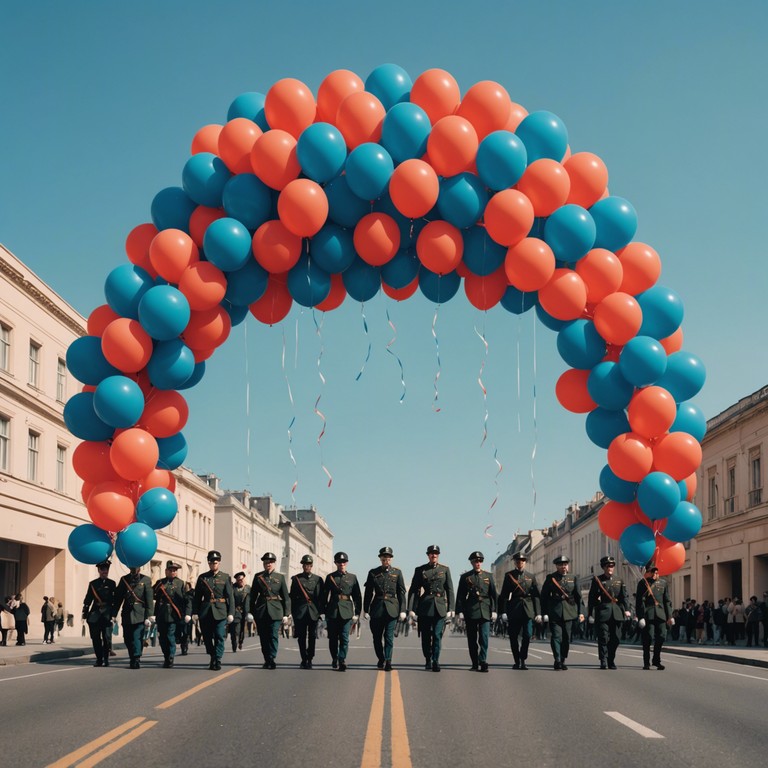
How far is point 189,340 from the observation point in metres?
16.8

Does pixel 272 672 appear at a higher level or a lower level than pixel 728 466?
lower

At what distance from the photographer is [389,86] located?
17.0 meters

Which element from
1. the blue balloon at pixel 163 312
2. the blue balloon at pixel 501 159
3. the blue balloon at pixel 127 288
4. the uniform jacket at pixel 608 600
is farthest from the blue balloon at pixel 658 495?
the blue balloon at pixel 127 288

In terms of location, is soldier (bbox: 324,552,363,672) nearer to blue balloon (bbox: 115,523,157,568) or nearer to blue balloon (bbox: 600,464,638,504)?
blue balloon (bbox: 115,523,157,568)

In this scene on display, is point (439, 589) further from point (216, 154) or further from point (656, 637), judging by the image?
point (216, 154)

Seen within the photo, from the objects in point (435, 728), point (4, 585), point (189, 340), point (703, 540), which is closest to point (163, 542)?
point (4, 585)

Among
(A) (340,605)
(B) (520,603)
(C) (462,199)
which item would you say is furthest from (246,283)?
(B) (520,603)

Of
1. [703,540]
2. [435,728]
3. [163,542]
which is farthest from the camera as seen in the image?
[163,542]

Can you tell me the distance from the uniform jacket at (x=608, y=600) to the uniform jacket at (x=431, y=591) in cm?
245

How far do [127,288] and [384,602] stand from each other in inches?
245

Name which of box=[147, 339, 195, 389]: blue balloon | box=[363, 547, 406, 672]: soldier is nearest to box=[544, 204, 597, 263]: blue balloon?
box=[363, 547, 406, 672]: soldier

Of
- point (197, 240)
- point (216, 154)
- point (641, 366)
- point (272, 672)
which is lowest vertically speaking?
point (272, 672)

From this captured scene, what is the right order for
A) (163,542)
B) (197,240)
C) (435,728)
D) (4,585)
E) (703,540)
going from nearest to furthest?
(435,728) < (197,240) < (4,585) < (703,540) < (163,542)

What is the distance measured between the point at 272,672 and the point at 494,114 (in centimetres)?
900
